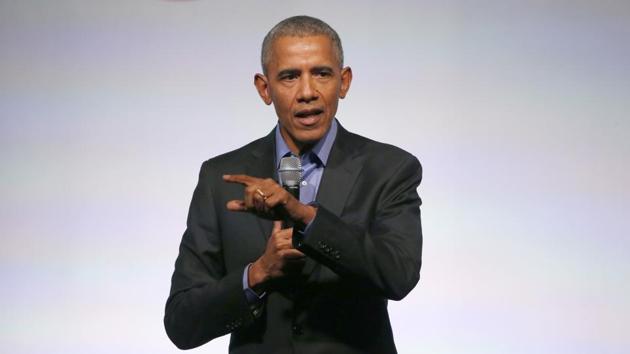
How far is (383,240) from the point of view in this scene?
6.77ft

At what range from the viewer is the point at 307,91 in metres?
2.19

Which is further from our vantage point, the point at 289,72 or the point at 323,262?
the point at 289,72

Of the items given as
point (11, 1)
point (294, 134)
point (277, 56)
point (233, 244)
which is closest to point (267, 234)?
point (233, 244)

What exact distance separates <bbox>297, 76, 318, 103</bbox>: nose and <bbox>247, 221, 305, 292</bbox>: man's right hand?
30cm

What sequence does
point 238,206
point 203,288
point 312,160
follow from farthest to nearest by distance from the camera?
point 312,160 → point 203,288 → point 238,206

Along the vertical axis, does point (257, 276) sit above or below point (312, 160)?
below

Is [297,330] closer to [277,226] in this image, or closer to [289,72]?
[277,226]

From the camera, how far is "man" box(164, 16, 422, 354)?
1977mm

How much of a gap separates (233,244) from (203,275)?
91 mm

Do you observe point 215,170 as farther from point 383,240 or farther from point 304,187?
point 383,240

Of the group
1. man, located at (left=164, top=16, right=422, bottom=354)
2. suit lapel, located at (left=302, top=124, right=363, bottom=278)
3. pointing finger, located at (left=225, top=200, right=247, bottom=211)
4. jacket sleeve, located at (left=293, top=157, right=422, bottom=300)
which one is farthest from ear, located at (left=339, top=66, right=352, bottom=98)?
pointing finger, located at (left=225, top=200, right=247, bottom=211)

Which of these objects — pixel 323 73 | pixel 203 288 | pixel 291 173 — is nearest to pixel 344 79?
pixel 323 73

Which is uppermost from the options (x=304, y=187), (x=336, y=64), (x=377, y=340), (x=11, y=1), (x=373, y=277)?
(x=11, y=1)

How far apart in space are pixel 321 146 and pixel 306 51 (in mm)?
196
